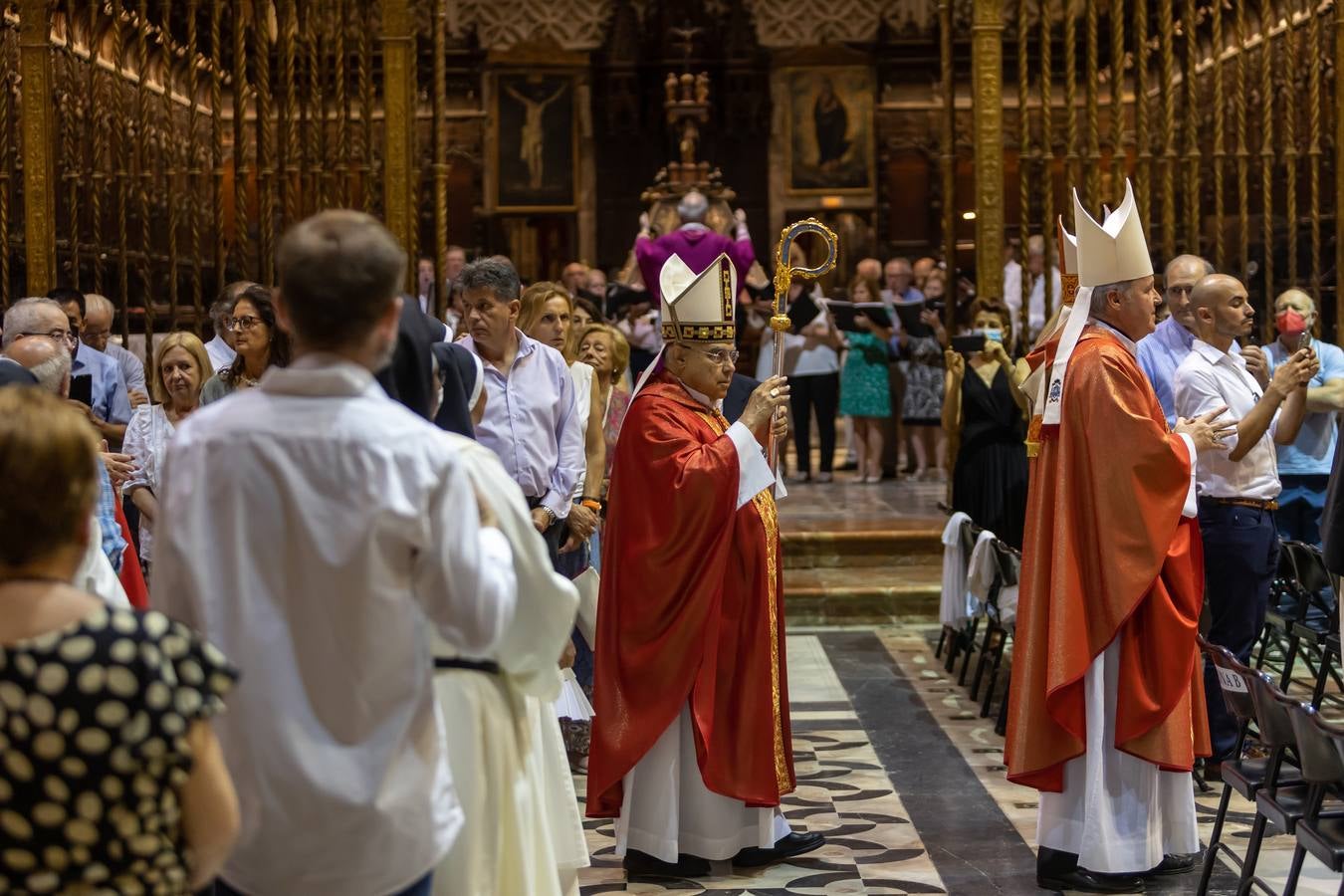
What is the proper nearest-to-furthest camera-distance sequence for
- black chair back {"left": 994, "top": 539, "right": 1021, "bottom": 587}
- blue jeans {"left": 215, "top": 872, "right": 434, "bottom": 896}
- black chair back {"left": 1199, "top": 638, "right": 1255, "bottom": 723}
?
blue jeans {"left": 215, "top": 872, "right": 434, "bottom": 896}
black chair back {"left": 1199, "top": 638, "right": 1255, "bottom": 723}
black chair back {"left": 994, "top": 539, "right": 1021, "bottom": 587}

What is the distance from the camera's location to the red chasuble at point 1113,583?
4.84 meters

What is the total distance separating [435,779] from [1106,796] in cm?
272

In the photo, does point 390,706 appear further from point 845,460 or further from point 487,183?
point 487,183

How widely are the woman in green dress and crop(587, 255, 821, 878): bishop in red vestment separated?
7.77 metres

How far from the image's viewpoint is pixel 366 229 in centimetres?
255

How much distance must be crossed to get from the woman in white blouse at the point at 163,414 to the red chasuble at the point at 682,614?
62.1 inches

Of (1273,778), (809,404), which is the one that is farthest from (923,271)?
(1273,778)

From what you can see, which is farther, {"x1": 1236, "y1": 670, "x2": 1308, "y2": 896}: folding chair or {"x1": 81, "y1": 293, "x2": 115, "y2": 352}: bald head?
{"x1": 81, "y1": 293, "x2": 115, "y2": 352}: bald head

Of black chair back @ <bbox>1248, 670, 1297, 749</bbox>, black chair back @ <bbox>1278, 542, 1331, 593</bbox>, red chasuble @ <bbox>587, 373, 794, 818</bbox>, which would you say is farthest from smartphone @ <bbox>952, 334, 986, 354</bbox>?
black chair back @ <bbox>1248, 670, 1297, 749</bbox>

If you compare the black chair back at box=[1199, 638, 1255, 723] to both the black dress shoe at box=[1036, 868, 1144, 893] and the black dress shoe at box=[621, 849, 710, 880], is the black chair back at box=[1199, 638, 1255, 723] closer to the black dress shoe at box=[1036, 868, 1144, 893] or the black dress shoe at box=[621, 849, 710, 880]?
the black dress shoe at box=[1036, 868, 1144, 893]

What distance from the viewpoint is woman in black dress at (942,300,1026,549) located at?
322 inches

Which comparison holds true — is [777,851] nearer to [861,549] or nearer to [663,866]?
[663,866]

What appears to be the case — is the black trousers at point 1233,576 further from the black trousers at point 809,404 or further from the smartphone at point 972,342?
the black trousers at point 809,404

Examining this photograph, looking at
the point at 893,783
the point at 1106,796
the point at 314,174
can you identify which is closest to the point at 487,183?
the point at 314,174
